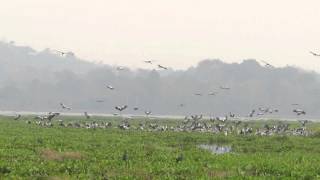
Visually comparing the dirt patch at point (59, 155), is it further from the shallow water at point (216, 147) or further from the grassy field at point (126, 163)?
the shallow water at point (216, 147)

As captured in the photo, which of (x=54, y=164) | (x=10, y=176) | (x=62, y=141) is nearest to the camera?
(x=10, y=176)

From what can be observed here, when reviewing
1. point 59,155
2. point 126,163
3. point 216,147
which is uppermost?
point 216,147

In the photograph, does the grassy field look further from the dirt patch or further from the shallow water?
the shallow water

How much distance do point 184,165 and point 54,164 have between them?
305 inches

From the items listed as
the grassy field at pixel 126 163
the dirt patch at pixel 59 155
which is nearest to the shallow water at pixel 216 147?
the grassy field at pixel 126 163

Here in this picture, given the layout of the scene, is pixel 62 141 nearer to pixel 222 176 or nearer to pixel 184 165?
pixel 184 165

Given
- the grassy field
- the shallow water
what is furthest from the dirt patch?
the shallow water

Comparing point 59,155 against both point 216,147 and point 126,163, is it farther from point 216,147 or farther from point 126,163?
point 216,147

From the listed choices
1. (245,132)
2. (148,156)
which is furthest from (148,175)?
(245,132)

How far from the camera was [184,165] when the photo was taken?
119 ft

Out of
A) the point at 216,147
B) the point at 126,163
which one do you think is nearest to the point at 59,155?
the point at 126,163

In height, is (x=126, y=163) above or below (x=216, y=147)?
below

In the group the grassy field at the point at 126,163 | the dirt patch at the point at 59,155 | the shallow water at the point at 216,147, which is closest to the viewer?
the grassy field at the point at 126,163

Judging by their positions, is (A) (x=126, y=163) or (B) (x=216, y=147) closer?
(A) (x=126, y=163)
